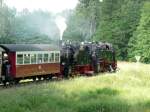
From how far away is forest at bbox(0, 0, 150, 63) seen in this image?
211ft

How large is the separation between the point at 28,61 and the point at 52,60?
3.18 metres

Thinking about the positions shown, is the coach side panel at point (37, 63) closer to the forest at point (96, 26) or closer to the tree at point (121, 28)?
the forest at point (96, 26)

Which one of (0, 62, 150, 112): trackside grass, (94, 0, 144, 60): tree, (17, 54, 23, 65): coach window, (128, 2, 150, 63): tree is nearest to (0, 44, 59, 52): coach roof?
(17, 54, 23, 65): coach window

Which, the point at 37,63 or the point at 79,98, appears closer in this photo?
the point at 79,98

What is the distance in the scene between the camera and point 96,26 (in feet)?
272

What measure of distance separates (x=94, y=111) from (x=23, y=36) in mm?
46732

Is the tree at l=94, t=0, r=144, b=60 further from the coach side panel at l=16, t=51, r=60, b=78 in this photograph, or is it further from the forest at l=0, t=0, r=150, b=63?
the coach side panel at l=16, t=51, r=60, b=78

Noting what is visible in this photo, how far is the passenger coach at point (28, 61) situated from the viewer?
94.3ft

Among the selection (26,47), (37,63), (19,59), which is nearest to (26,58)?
(26,47)

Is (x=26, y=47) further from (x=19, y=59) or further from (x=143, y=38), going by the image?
(x=143, y=38)

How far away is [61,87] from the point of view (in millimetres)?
26328

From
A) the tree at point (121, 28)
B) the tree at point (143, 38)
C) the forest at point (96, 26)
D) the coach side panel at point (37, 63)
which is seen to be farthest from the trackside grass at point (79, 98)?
the tree at point (121, 28)

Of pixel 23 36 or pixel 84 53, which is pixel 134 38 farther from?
pixel 84 53

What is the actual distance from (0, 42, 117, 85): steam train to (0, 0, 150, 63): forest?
75.6 feet
